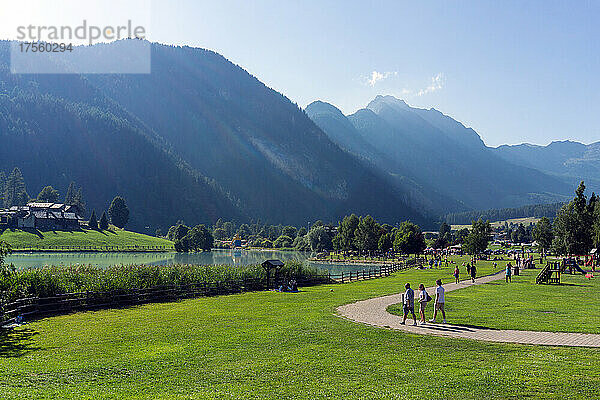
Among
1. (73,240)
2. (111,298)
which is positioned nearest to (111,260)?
(73,240)

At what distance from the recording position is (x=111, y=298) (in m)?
32.6

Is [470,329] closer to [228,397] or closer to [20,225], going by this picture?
[228,397]

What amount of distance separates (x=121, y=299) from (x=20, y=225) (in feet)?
492

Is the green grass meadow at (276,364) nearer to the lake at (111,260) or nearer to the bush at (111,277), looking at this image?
the bush at (111,277)

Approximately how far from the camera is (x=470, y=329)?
67.1ft

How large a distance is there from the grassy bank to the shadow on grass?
13073 cm

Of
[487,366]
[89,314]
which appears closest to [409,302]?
[487,366]

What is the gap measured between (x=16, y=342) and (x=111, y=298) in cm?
1307

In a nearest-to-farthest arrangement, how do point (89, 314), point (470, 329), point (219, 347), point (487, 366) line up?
point (487, 366) < point (219, 347) < point (470, 329) < point (89, 314)

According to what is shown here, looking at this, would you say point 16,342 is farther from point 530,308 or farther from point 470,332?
point 530,308

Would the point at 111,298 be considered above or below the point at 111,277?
below

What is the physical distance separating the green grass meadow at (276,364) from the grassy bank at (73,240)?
137 m

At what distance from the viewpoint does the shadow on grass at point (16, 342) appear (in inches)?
687

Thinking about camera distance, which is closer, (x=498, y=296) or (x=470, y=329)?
(x=470, y=329)
